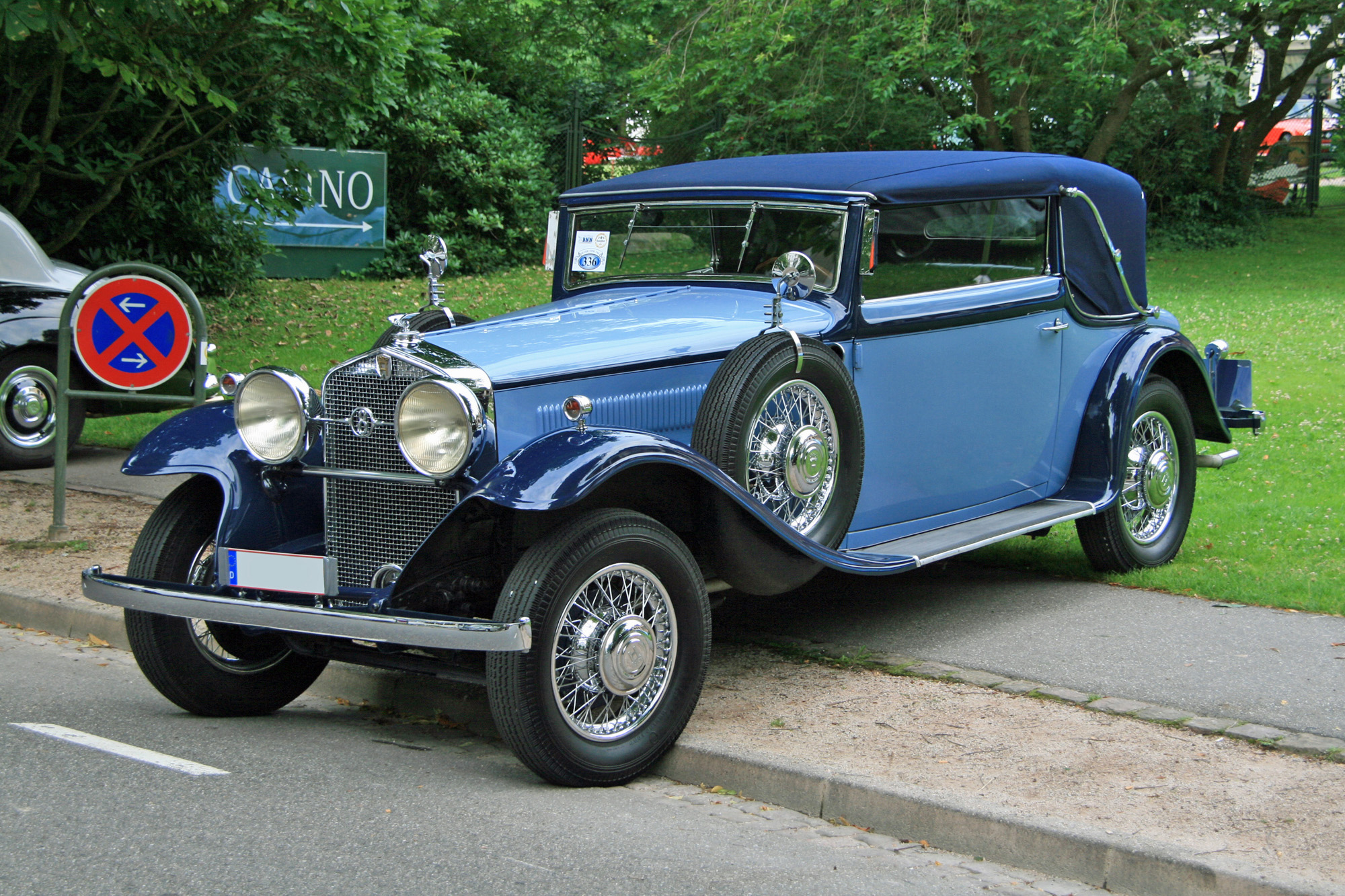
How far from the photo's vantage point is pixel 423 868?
3.34 meters

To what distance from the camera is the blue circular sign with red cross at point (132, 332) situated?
668 cm

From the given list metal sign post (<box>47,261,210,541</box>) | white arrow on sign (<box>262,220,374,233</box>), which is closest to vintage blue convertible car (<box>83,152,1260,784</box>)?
metal sign post (<box>47,261,210,541</box>)

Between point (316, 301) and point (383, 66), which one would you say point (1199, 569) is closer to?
point (383, 66)

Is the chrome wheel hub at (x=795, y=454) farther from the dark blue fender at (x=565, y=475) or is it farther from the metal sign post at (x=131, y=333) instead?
the metal sign post at (x=131, y=333)

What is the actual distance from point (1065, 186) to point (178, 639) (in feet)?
14.5

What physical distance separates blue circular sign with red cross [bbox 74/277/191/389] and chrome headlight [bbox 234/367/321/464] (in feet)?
8.33

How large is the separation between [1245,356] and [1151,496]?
7.46 m

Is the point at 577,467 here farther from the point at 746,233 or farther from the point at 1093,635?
the point at 1093,635

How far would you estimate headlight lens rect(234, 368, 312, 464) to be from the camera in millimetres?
4473

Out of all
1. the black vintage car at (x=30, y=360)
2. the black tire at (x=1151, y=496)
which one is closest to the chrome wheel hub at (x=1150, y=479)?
the black tire at (x=1151, y=496)

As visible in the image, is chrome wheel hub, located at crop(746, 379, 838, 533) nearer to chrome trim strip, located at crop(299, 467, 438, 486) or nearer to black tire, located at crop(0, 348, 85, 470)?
chrome trim strip, located at crop(299, 467, 438, 486)

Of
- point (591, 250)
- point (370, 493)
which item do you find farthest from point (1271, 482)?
point (370, 493)

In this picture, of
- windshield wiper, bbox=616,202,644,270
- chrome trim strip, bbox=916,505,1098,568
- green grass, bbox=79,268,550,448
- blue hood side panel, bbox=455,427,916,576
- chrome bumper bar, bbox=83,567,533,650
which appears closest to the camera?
chrome bumper bar, bbox=83,567,533,650

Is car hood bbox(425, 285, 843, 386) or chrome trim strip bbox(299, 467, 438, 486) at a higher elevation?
car hood bbox(425, 285, 843, 386)
